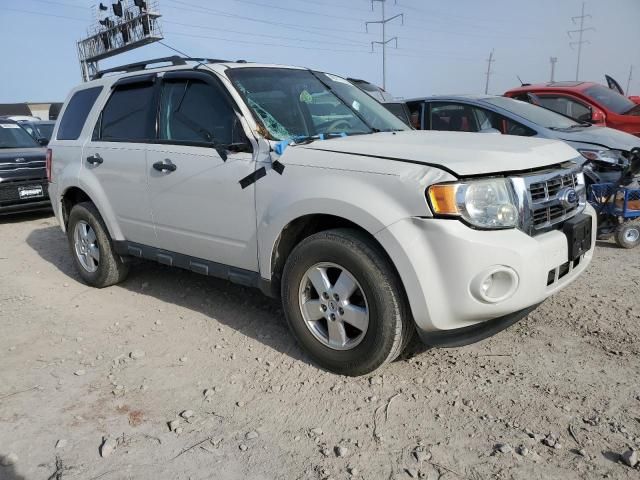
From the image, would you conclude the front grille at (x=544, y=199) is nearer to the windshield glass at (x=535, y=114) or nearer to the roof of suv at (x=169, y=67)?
the roof of suv at (x=169, y=67)

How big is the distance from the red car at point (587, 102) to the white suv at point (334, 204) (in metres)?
5.31

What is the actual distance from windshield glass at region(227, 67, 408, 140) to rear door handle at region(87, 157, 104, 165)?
1.61 metres

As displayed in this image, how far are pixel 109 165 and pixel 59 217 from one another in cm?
131

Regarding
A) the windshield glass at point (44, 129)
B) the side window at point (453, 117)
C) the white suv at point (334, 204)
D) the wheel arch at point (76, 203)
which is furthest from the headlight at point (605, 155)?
the windshield glass at point (44, 129)

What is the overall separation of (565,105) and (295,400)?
753 cm

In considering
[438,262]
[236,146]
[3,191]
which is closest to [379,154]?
[438,262]

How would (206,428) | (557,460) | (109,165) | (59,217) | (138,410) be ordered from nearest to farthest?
1. (557,460)
2. (206,428)
3. (138,410)
4. (109,165)
5. (59,217)

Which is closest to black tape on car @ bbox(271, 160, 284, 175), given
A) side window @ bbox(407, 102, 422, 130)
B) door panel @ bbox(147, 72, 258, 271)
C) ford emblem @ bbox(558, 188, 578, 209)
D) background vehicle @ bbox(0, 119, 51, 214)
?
door panel @ bbox(147, 72, 258, 271)

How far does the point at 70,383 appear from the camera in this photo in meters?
3.28

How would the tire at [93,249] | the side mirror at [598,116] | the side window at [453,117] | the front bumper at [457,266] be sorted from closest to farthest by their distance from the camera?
the front bumper at [457,266] < the tire at [93,249] < the side window at [453,117] < the side mirror at [598,116]

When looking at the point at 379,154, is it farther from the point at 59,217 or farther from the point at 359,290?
the point at 59,217

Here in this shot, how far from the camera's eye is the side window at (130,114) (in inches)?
164

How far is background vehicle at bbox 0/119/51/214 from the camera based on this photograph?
8273mm

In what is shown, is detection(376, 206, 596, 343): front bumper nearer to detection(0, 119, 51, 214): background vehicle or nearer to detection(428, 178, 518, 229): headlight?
detection(428, 178, 518, 229): headlight
